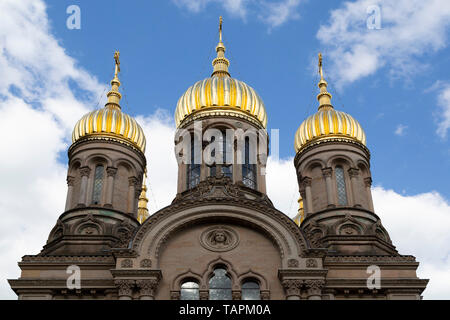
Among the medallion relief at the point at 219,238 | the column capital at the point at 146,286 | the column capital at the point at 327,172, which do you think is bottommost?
the column capital at the point at 146,286

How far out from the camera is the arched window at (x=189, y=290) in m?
22.7

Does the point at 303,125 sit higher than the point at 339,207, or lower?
higher

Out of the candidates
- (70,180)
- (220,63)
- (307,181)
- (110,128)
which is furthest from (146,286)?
(220,63)

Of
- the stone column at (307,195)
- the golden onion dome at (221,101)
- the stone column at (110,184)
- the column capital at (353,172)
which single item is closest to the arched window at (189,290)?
the stone column at (110,184)

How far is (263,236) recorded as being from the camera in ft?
78.4

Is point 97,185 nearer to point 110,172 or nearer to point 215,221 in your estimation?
point 110,172

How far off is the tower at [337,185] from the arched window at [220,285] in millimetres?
4720

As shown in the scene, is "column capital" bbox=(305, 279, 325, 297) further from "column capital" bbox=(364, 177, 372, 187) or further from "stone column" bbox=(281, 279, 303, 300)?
"column capital" bbox=(364, 177, 372, 187)

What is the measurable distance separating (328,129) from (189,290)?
37.2 ft

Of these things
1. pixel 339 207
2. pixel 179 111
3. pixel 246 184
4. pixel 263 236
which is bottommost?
pixel 263 236

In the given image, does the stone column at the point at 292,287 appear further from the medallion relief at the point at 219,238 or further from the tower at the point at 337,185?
the tower at the point at 337,185
